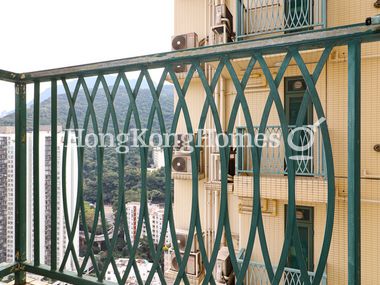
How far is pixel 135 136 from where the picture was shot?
0.71 metres

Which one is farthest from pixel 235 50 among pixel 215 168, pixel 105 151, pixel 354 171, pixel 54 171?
pixel 215 168

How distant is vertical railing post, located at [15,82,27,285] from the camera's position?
0.88m

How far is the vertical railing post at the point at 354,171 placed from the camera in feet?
Answer: 1.62

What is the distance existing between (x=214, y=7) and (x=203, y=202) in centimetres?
344

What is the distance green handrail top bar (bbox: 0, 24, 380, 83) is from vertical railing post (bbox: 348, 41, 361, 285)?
1.2 inches

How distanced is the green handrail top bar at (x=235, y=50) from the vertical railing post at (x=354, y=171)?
0.10ft

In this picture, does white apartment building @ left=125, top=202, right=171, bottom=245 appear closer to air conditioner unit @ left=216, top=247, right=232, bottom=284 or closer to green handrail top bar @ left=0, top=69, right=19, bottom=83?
green handrail top bar @ left=0, top=69, right=19, bottom=83

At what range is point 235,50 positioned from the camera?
60 cm

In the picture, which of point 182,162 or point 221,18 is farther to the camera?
point 182,162

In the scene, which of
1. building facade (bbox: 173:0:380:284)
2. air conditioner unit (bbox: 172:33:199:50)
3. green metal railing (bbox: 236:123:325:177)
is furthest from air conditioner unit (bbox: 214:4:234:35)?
green metal railing (bbox: 236:123:325:177)

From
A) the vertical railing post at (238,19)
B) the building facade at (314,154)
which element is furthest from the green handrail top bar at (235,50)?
the vertical railing post at (238,19)

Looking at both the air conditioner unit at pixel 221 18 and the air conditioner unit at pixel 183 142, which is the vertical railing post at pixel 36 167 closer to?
the air conditioner unit at pixel 183 142

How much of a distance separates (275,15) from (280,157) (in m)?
2.22

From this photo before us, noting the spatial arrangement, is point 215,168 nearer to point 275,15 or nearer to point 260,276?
point 260,276
